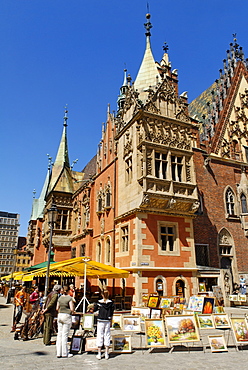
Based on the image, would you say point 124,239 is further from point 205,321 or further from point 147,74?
point 147,74

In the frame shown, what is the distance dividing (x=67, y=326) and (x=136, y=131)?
12.9 m

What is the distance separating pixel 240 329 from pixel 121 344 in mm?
3241

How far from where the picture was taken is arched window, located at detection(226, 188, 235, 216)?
74.8ft

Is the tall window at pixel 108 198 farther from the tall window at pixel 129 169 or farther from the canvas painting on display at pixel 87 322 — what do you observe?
the canvas painting on display at pixel 87 322

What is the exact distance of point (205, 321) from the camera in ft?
28.9

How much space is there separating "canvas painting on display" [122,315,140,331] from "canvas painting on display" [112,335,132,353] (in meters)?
1.10

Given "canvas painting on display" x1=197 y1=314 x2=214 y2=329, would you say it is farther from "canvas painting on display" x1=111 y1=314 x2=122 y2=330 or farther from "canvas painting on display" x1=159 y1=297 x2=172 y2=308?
"canvas painting on display" x1=159 y1=297 x2=172 y2=308

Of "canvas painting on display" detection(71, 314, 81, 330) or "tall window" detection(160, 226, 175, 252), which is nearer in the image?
"canvas painting on display" detection(71, 314, 81, 330)

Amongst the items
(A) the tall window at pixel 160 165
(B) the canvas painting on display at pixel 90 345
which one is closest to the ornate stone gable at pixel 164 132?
(A) the tall window at pixel 160 165

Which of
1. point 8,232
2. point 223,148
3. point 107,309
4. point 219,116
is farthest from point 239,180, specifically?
point 8,232

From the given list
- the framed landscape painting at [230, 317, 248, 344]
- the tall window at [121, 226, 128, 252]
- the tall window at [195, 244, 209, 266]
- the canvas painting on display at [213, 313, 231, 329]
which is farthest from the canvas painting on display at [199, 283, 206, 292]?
the framed landscape painting at [230, 317, 248, 344]

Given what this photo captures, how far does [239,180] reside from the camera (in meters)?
24.0

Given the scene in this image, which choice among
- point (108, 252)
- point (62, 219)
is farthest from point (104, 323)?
point (62, 219)

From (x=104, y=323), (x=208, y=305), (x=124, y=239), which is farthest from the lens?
(x=124, y=239)
